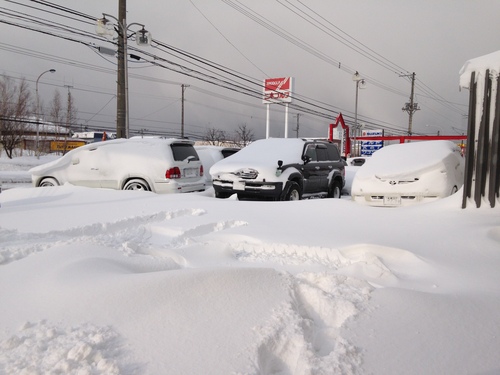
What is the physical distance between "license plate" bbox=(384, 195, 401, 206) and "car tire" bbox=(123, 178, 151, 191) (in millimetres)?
5630

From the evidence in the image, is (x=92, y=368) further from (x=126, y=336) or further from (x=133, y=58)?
(x=133, y=58)

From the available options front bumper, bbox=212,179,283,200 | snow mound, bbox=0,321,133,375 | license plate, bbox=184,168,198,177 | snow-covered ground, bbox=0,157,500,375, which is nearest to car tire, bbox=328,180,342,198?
front bumper, bbox=212,179,283,200

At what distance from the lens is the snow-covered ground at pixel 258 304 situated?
2.06m

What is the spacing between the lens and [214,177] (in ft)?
31.1

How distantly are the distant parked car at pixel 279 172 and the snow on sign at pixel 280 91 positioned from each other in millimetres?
23851

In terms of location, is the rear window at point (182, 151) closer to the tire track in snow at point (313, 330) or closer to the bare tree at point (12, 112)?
the tire track in snow at point (313, 330)

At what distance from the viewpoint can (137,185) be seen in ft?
31.1

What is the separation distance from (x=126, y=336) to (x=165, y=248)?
2.30 metres

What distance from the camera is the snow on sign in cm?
3438

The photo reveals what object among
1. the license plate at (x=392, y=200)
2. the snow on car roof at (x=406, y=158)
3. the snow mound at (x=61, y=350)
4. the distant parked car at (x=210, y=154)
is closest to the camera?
the snow mound at (x=61, y=350)

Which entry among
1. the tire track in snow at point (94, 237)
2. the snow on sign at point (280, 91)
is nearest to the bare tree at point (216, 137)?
the snow on sign at point (280, 91)

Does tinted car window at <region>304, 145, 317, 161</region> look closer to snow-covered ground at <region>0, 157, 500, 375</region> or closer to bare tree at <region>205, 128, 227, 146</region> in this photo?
snow-covered ground at <region>0, 157, 500, 375</region>

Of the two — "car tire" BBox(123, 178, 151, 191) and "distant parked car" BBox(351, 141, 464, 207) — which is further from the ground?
"distant parked car" BBox(351, 141, 464, 207)

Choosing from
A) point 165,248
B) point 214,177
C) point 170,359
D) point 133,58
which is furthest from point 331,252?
point 133,58
